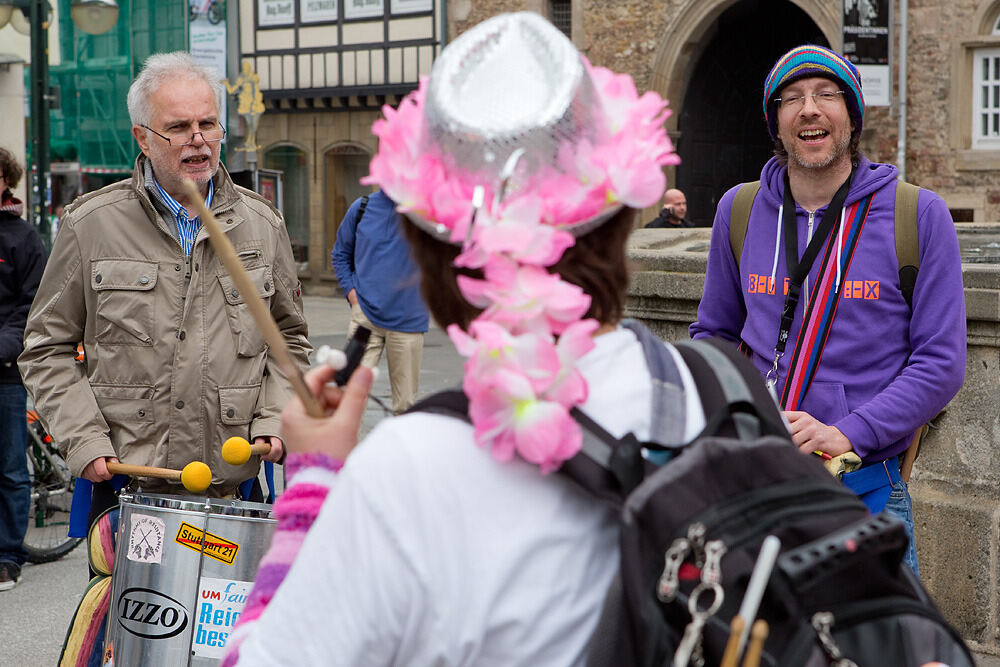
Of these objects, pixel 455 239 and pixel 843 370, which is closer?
pixel 455 239

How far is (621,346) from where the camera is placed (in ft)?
5.15

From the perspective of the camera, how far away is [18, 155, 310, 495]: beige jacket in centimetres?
361

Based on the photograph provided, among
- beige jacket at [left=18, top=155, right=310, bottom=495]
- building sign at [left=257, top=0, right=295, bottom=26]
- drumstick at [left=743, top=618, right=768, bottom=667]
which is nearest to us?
drumstick at [left=743, top=618, right=768, bottom=667]

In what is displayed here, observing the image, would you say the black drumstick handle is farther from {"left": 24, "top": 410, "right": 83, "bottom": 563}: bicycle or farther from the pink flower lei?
{"left": 24, "top": 410, "right": 83, "bottom": 563}: bicycle

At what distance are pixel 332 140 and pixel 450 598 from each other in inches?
1082

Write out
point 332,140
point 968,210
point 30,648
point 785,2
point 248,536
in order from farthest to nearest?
point 332,140, point 785,2, point 968,210, point 30,648, point 248,536

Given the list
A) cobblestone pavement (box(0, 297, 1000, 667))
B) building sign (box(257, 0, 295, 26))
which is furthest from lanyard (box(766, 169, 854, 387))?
building sign (box(257, 0, 295, 26))

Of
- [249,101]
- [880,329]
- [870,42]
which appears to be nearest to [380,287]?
[880,329]

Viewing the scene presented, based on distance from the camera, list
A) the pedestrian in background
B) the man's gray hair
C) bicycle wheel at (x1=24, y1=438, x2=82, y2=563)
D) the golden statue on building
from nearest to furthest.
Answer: the man's gray hair → bicycle wheel at (x1=24, y1=438, x2=82, y2=563) → the pedestrian in background → the golden statue on building

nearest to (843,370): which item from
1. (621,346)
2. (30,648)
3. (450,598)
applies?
(621,346)

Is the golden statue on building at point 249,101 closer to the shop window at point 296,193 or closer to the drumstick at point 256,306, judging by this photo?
the shop window at point 296,193

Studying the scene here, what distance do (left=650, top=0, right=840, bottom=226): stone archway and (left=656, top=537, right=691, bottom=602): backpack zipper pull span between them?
20921 mm

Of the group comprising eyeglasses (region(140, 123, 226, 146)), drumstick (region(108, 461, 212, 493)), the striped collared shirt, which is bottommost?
drumstick (region(108, 461, 212, 493))

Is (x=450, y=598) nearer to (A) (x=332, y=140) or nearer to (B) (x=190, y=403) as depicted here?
(B) (x=190, y=403)
